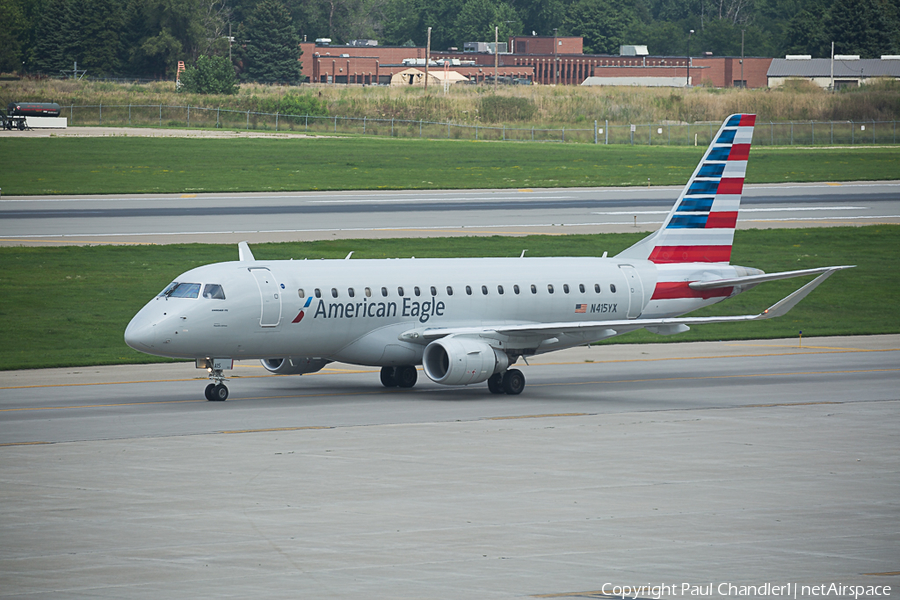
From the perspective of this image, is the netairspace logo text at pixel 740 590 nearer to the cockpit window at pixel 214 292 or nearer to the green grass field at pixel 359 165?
the cockpit window at pixel 214 292

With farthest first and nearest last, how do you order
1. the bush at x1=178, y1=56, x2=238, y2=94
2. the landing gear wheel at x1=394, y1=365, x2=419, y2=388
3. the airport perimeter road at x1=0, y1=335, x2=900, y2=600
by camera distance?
the bush at x1=178, y1=56, x2=238, y2=94
the landing gear wheel at x1=394, y1=365, x2=419, y2=388
the airport perimeter road at x1=0, y1=335, x2=900, y2=600

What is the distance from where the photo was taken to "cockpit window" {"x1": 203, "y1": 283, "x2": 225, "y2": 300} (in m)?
34.0

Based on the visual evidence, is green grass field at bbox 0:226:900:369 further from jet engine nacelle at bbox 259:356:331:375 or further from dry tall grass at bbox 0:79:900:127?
dry tall grass at bbox 0:79:900:127

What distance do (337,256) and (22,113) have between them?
93576 millimetres

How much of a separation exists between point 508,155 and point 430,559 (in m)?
108

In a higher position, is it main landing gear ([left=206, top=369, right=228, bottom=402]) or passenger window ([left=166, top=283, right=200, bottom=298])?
passenger window ([left=166, top=283, right=200, bottom=298])

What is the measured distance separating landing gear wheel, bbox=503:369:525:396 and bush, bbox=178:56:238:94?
14014 cm

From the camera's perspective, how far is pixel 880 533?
21.4 m

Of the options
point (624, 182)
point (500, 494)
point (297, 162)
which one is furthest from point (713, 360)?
point (297, 162)

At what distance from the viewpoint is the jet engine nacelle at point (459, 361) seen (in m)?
34.7

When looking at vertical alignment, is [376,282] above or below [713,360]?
above

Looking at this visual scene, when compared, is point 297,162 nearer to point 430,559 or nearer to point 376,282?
point 376,282

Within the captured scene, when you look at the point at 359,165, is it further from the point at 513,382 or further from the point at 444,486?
the point at 444,486

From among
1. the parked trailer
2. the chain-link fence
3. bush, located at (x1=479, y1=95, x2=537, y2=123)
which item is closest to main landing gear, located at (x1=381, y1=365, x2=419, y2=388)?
the parked trailer
